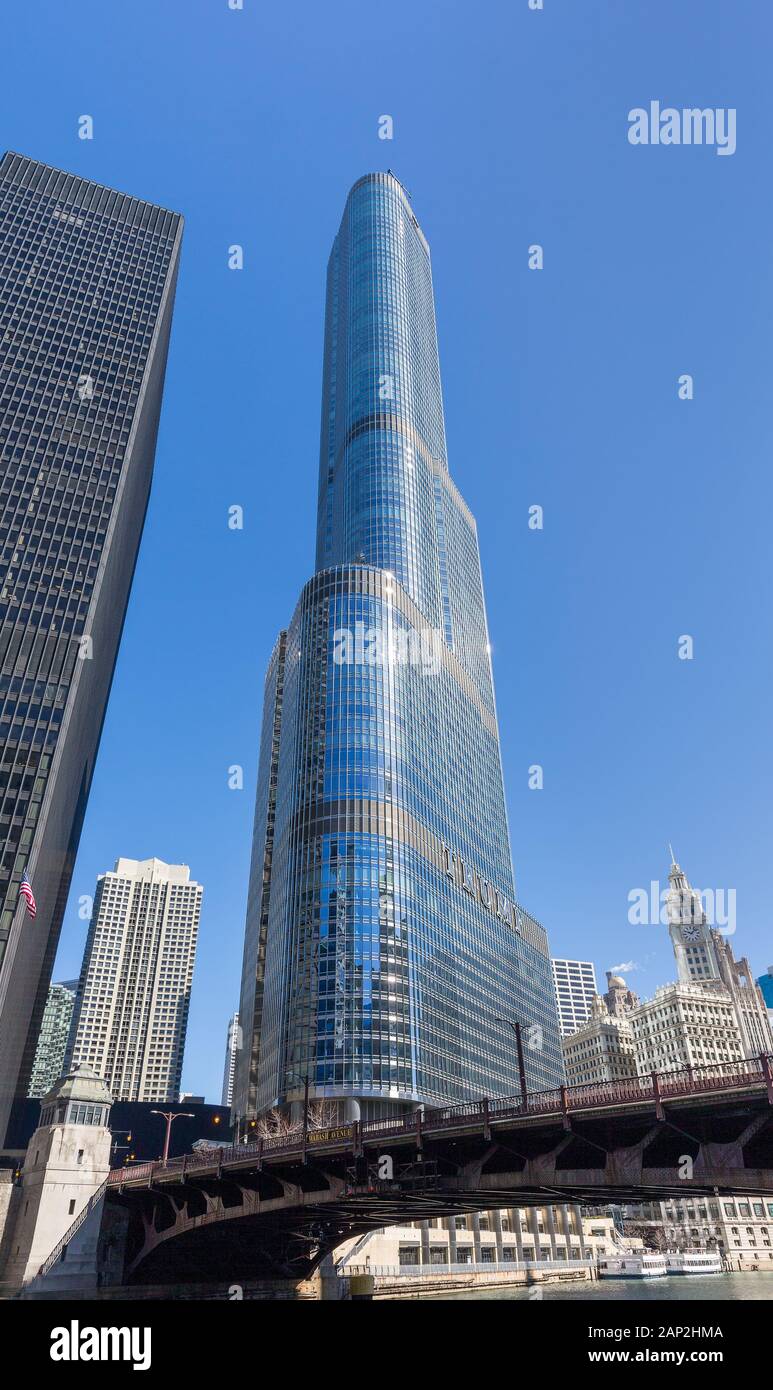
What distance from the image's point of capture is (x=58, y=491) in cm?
12512

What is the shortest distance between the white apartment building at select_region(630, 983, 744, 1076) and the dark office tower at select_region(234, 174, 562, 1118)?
1043 inches

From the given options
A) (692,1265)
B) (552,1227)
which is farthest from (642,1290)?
(552,1227)

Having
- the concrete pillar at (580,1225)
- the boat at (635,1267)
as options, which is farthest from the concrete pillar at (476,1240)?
the concrete pillar at (580,1225)

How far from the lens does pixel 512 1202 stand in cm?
5181

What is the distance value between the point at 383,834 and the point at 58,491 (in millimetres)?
71718

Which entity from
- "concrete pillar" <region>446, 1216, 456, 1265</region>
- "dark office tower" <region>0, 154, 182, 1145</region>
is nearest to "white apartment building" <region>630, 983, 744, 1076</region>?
"concrete pillar" <region>446, 1216, 456, 1265</region>

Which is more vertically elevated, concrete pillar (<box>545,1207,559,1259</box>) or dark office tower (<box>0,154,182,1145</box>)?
dark office tower (<box>0,154,182,1145</box>)

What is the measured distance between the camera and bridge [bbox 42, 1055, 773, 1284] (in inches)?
1383

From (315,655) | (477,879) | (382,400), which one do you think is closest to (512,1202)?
(315,655)

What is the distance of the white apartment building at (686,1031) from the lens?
18662 centimetres

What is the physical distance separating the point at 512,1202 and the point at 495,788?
427 ft

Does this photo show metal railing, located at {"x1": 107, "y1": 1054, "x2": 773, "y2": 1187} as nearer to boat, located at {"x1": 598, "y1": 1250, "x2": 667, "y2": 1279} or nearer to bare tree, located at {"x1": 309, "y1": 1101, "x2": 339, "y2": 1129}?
bare tree, located at {"x1": 309, "y1": 1101, "x2": 339, "y2": 1129}

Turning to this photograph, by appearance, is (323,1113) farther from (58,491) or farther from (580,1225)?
(58,491)
